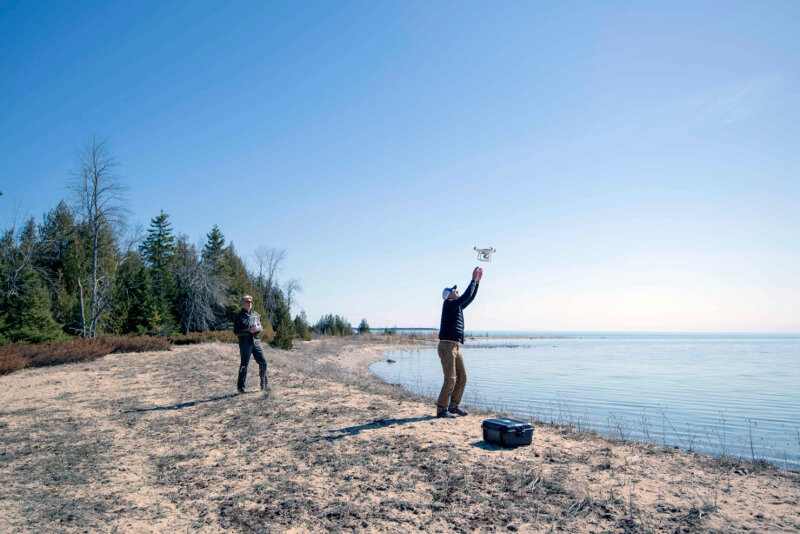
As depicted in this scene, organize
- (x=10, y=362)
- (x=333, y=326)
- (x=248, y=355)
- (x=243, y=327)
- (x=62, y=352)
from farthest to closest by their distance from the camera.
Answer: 1. (x=333, y=326)
2. (x=62, y=352)
3. (x=10, y=362)
4. (x=248, y=355)
5. (x=243, y=327)

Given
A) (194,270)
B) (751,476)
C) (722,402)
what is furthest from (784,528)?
(194,270)

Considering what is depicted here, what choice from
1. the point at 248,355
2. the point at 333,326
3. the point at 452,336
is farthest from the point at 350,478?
the point at 333,326

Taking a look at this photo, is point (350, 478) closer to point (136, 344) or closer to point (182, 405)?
point (182, 405)

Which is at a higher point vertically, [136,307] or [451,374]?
[136,307]

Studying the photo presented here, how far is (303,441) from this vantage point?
708 cm

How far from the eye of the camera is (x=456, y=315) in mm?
7871

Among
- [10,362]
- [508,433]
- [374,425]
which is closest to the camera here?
[508,433]

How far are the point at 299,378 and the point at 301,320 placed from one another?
38.4 m

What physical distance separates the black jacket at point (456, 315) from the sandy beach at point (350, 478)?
148cm

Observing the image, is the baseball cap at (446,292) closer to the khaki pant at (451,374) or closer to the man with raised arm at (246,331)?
the khaki pant at (451,374)

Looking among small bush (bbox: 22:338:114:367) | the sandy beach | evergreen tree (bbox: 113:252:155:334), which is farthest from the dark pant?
evergreen tree (bbox: 113:252:155:334)

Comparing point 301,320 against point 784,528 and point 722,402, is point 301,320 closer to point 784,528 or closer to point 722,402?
point 722,402

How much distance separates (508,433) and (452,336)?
193 centimetres

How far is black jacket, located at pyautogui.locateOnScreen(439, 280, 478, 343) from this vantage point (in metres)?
7.77
